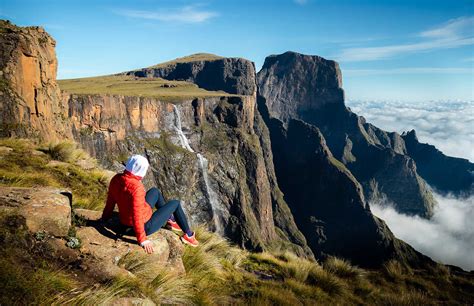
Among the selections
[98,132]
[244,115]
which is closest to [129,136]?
[98,132]

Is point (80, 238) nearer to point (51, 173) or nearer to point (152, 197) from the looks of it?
point (152, 197)

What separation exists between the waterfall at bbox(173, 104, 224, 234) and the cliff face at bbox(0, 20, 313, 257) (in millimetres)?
371

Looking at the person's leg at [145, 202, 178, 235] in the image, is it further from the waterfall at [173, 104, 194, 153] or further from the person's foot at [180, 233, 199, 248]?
the waterfall at [173, 104, 194, 153]

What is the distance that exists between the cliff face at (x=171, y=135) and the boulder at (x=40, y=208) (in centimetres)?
1293

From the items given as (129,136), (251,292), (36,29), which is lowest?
(129,136)

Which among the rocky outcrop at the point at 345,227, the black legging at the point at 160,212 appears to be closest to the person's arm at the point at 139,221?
the black legging at the point at 160,212

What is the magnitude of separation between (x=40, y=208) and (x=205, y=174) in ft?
365

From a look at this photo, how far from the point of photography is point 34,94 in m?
21.3

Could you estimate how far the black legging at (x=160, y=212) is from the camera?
7.58 meters

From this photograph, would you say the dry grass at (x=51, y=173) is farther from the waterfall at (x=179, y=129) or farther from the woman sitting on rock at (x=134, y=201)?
the waterfall at (x=179, y=129)

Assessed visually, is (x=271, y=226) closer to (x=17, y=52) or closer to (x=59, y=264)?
(x=17, y=52)

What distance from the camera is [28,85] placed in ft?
67.9

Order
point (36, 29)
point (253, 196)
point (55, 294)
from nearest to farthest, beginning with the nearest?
point (55, 294) → point (36, 29) → point (253, 196)

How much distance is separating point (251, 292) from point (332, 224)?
182930mm
